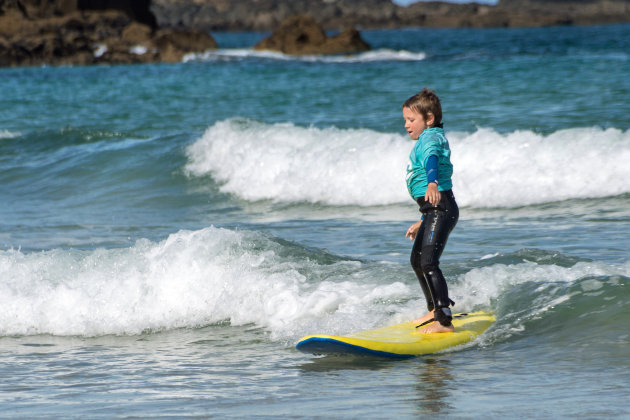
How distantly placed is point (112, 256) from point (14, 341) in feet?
4.12

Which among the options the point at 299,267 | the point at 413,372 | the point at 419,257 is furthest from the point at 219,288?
the point at 413,372

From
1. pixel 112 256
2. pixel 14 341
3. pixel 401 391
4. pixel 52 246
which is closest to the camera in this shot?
pixel 401 391

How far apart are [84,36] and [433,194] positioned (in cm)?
5849

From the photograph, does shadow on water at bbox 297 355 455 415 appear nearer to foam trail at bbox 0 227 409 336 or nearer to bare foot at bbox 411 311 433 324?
bare foot at bbox 411 311 433 324

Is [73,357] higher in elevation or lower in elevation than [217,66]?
lower

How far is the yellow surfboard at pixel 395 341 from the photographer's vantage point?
5168 mm

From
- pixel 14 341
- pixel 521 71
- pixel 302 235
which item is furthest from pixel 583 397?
pixel 521 71

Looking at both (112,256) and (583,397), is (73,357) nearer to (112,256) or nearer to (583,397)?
(112,256)

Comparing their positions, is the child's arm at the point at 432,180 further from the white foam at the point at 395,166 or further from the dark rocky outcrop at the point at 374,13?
the dark rocky outcrop at the point at 374,13

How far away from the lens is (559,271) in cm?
651

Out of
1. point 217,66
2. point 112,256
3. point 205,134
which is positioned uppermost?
point 217,66

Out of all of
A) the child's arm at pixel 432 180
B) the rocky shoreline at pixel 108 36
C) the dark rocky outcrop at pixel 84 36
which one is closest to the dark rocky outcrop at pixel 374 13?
the rocky shoreline at pixel 108 36

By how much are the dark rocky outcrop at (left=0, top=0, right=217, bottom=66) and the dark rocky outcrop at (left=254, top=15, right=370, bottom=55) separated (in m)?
5.60

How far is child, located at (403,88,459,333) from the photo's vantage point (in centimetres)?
523
